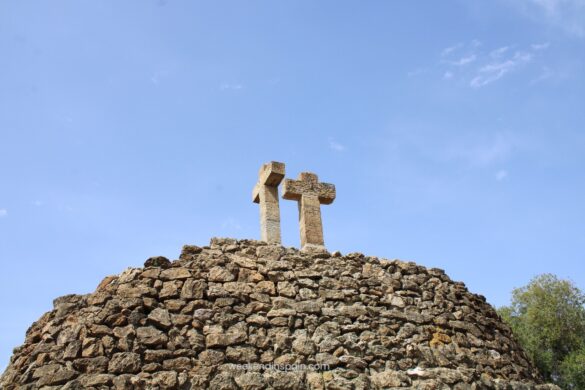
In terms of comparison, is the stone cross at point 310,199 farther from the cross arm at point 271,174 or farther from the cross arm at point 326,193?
the cross arm at point 271,174

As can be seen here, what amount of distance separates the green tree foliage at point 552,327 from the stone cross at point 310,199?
990cm

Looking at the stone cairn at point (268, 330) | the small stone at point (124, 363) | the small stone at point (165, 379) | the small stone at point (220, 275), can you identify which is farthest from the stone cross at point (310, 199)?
the small stone at point (124, 363)

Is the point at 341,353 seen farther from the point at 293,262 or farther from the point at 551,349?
the point at 551,349

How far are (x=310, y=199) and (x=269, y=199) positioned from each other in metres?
0.72

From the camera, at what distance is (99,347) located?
6785mm

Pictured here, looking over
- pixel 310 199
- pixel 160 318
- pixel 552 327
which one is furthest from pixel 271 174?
pixel 552 327

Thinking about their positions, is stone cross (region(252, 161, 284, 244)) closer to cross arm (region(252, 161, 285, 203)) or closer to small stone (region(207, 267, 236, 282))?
cross arm (region(252, 161, 285, 203))

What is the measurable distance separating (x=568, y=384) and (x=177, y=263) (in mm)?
13479

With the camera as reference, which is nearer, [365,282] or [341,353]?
[341,353]

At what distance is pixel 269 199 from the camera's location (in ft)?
32.7

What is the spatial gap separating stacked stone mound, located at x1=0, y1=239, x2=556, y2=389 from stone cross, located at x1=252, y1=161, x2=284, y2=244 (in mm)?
874

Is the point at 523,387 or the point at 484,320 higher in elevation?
the point at 484,320

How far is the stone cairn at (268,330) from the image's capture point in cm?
681

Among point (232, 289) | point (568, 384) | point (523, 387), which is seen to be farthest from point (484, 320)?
point (568, 384)
